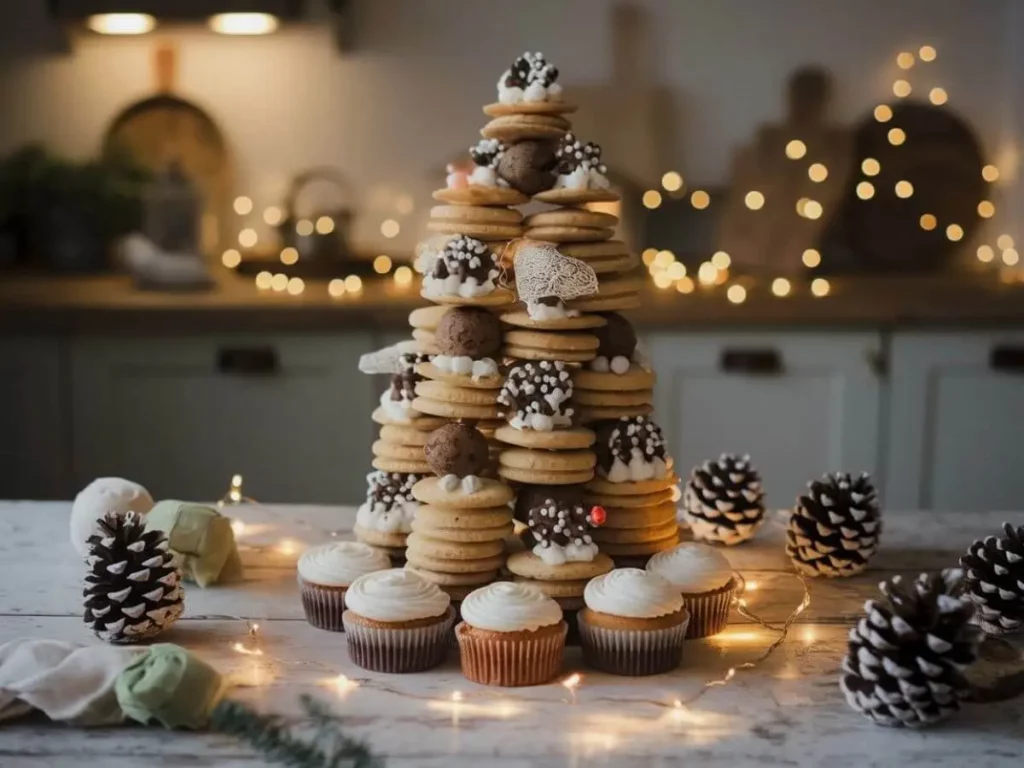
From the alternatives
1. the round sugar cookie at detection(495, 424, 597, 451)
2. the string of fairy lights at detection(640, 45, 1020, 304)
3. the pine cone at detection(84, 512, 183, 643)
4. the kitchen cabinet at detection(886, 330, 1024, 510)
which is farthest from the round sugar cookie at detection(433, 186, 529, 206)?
the string of fairy lights at detection(640, 45, 1020, 304)

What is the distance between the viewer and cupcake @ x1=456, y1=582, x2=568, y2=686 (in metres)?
1.03

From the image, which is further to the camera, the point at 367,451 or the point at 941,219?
the point at 941,219

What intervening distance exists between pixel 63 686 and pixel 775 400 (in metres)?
1.90

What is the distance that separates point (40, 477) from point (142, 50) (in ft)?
3.82

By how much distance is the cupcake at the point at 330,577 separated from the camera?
1151 millimetres

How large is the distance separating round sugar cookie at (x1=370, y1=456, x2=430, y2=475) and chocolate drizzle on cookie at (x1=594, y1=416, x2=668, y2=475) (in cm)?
17

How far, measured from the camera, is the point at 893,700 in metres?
0.94

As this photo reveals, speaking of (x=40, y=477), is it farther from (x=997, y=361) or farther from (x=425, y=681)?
(x=997, y=361)

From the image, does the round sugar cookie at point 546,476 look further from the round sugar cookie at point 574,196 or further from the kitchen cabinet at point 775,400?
the kitchen cabinet at point 775,400

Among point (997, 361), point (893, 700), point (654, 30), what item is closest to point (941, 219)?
point (997, 361)

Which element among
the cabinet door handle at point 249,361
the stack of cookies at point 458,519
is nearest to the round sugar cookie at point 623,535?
the stack of cookies at point 458,519

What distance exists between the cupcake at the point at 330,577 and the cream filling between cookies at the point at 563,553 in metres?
0.17

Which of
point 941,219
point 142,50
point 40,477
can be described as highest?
point 142,50

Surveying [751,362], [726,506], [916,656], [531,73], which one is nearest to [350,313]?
[751,362]
